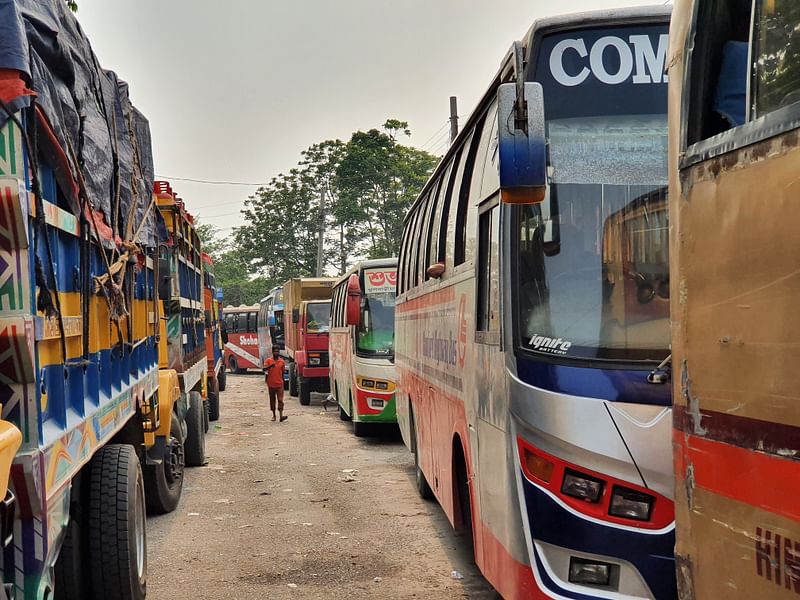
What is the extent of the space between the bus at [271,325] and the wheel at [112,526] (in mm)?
24514

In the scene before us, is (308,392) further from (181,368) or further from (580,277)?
(580,277)

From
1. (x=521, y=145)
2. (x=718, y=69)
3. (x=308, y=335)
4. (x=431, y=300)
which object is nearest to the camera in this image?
(x=718, y=69)

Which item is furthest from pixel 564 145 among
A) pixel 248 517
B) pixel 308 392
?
pixel 308 392

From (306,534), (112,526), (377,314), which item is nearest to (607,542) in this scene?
(112,526)

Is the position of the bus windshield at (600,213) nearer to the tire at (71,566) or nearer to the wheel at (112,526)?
the wheel at (112,526)

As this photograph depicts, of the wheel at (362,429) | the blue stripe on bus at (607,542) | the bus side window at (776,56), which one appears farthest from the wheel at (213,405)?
the bus side window at (776,56)

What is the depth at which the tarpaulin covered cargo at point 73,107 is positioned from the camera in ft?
10.2

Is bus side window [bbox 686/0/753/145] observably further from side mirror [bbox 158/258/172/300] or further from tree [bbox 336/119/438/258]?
tree [bbox 336/119/438/258]

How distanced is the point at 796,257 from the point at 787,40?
59 centimetres

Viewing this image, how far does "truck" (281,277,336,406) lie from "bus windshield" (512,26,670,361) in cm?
1853

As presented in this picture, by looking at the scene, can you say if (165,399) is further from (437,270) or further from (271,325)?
(271,325)

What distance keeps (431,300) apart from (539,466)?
3306mm

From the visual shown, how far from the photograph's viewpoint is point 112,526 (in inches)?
188

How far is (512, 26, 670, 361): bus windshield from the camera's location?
151 inches
